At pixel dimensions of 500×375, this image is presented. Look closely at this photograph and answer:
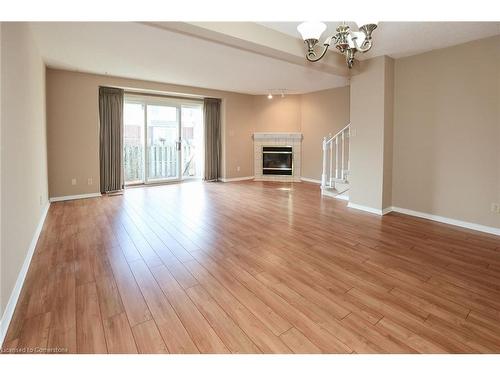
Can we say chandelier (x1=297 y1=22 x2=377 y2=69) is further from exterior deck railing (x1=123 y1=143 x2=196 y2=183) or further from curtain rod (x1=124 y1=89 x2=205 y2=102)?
exterior deck railing (x1=123 y1=143 x2=196 y2=183)

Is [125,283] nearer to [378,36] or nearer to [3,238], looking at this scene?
[3,238]

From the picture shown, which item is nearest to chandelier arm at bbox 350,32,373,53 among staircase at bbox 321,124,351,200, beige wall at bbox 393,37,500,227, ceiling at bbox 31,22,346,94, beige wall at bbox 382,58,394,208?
ceiling at bbox 31,22,346,94

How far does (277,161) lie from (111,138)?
4.43 m

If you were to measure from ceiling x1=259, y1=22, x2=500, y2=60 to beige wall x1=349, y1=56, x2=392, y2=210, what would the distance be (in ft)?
1.48

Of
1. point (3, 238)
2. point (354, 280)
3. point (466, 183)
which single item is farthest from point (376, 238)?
point (3, 238)

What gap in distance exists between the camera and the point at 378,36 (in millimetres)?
3361

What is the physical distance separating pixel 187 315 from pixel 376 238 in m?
2.45

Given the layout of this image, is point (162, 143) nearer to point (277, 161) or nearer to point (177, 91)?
point (177, 91)

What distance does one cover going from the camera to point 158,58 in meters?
4.34

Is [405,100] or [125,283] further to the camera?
[405,100]

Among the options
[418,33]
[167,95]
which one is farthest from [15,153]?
[167,95]

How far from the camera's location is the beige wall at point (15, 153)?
6.01ft

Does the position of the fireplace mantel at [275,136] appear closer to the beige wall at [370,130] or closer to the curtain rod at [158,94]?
the curtain rod at [158,94]

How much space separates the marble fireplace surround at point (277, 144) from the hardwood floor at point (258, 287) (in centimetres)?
407
